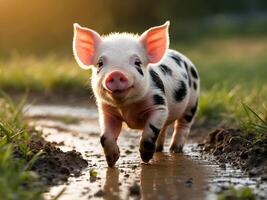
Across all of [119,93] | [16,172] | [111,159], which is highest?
[119,93]

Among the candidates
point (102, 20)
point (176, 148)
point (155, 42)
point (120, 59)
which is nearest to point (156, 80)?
point (155, 42)

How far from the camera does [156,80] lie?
6434mm

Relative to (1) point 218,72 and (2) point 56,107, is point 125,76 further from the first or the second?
(1) point 218,72

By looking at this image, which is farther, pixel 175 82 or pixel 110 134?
pixel 175 82

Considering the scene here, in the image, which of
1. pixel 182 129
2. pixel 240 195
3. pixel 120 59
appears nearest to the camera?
pixel 240 195

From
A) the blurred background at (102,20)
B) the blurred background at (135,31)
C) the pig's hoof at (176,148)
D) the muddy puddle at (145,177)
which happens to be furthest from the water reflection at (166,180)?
the blurred background at (102,20)

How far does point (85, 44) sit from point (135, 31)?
22757 mm

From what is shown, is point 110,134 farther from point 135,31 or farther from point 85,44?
point 135,31

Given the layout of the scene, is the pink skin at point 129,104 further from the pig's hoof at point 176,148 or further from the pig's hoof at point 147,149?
the pig's hoof at point 176,148

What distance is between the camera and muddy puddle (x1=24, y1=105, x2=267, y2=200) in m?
4.87

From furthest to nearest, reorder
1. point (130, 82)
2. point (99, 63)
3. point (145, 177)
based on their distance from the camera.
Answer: point (99, 63) < point (130, 82) < point (145, 177)

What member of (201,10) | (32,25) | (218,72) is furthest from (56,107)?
(201,10)

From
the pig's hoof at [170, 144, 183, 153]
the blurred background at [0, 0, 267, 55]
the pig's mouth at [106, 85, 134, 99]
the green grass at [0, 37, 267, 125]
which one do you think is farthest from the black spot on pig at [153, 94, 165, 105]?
the blurred background at [0, 0, 267, 55]

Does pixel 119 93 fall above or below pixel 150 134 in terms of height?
above
